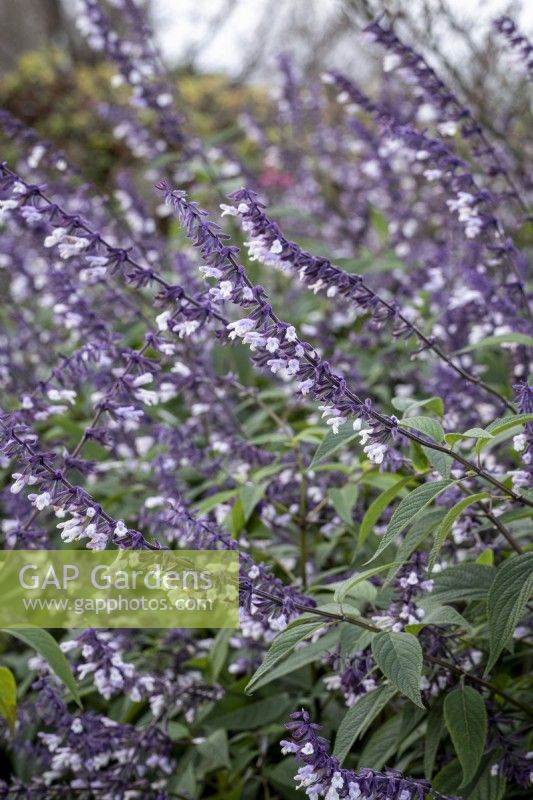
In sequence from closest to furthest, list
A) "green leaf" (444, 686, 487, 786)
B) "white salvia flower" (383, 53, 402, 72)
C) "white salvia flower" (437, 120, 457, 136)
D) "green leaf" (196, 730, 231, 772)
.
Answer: "green leaf" (444, 686, 487, 786) < "green leaf" (196, 730, 231, 772) < "white salvia flower" (437, 120, 457, 136) < "white salvia flower" (383, 53, 402, 72)

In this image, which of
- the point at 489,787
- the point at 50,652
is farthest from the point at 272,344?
the point at 489,787

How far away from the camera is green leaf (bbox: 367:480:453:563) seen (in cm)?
233

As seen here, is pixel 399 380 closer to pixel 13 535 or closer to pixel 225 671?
pixel 225 671

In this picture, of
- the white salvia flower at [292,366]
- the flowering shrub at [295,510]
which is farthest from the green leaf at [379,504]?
the white salvia flower at [292,366]

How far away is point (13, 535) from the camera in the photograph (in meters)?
3.31

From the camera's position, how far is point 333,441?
251 cm

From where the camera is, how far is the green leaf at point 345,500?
10.4 ft

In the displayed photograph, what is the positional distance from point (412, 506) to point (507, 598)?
13.9 inches

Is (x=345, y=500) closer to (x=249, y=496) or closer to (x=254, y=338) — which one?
(x=249, y=496)

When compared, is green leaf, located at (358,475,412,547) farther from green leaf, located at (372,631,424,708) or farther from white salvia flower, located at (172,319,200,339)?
white salvia flower, located at (172,319,200,339)

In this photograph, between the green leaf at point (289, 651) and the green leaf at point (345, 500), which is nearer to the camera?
the green leaf at point (289, 651)

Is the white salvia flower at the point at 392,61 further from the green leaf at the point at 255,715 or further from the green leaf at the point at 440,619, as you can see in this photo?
the green leaf at the point at 255,715

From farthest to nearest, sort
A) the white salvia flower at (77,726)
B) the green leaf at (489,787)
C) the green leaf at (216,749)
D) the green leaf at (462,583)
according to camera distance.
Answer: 1. the green leaf at (216,749)
2. the white salvia flower at (77,726)
3. the green leaf at (462,583)
4. the green leaf at (489,787)

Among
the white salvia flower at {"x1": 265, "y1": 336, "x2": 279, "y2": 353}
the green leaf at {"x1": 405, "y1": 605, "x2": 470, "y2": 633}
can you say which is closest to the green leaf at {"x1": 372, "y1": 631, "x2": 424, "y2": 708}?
the green leaf at {"x1": 405, "y1": 605, "x2": 470, "y2": 633}
